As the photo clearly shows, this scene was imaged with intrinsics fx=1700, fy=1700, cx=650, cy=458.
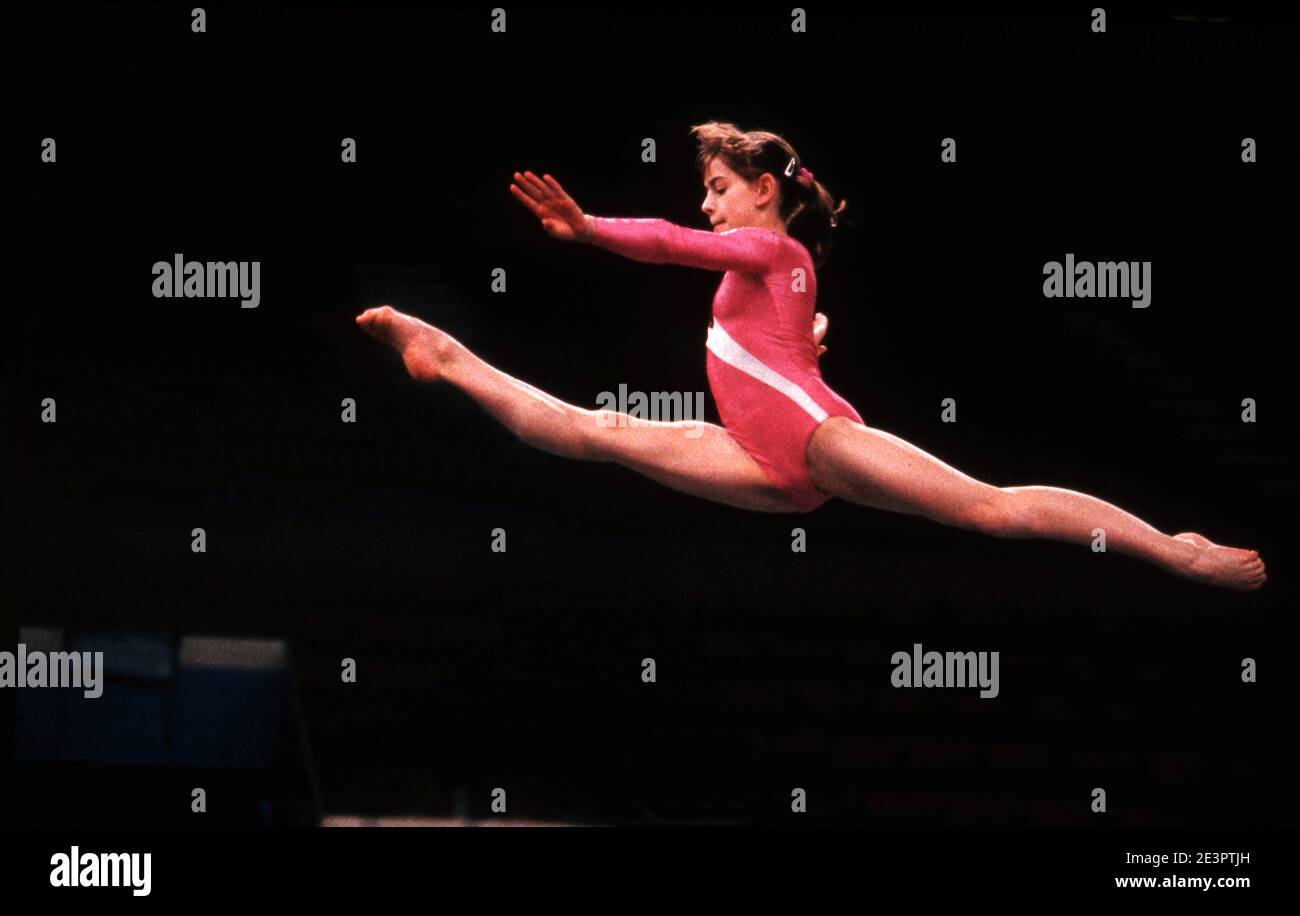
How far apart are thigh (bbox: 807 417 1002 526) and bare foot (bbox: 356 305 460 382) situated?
94 cm

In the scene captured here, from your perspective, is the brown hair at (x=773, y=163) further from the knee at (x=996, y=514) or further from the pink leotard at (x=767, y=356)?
the knee at (x=996, y=514)

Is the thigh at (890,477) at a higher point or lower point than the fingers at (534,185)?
lower

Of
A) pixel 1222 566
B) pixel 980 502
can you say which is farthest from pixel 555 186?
pixel 1222 566

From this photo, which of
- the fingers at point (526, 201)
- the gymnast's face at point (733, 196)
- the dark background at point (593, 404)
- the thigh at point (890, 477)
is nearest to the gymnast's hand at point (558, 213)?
the fingers at point (526, 201)

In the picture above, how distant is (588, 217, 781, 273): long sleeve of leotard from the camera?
4090 millimetres

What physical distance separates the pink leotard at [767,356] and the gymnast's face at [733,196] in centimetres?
5

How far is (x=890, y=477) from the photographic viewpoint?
4211 mm

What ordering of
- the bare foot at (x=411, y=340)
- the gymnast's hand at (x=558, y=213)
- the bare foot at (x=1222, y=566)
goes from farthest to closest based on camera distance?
the bare foot at (x=1222, y=566)
the bare foot at (x=411, y=340)
the gymnast's hand at (x=558, y=213)

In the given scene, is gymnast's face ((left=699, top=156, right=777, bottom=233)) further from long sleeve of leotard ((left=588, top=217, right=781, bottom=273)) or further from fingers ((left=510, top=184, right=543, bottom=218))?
fingers ((left=510, top=184, right=543, bottom=218))

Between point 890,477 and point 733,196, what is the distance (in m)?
0.80

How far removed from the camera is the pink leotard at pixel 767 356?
165 inches

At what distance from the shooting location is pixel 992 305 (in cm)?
432

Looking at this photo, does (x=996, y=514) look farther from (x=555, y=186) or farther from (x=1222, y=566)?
(x=555, y=186)
